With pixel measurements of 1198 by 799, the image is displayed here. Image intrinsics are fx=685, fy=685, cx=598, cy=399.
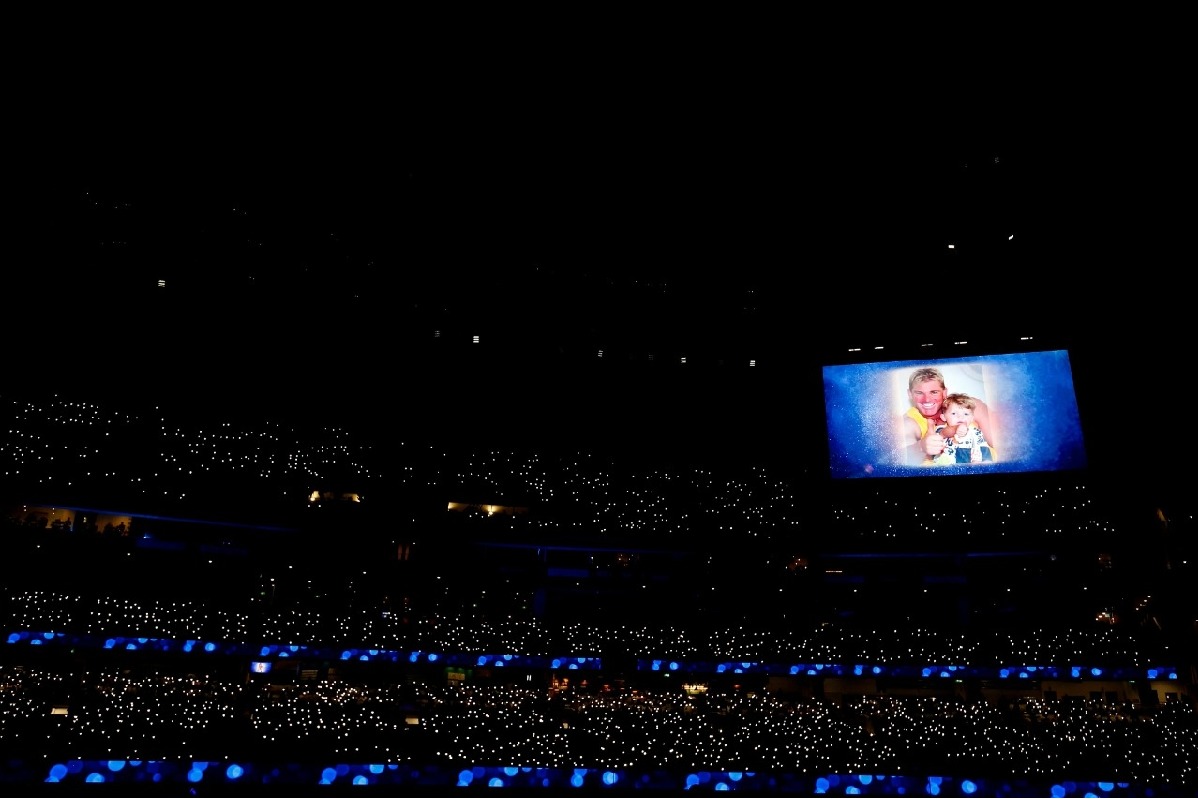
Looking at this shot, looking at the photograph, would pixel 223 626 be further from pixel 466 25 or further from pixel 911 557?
pixel 911 557

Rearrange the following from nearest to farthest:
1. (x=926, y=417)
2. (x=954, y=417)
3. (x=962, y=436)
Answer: (x=962, y=436), (x=954, y=417), (x=926, y=417)

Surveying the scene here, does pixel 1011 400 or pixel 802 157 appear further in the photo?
pixel 1011 400

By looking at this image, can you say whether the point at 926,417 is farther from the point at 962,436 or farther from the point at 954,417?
the point at 962,436

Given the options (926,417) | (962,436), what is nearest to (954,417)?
(962,436)

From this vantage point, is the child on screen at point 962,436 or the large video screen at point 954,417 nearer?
the large video screen at point 954,417

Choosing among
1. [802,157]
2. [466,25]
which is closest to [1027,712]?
[802,157]
